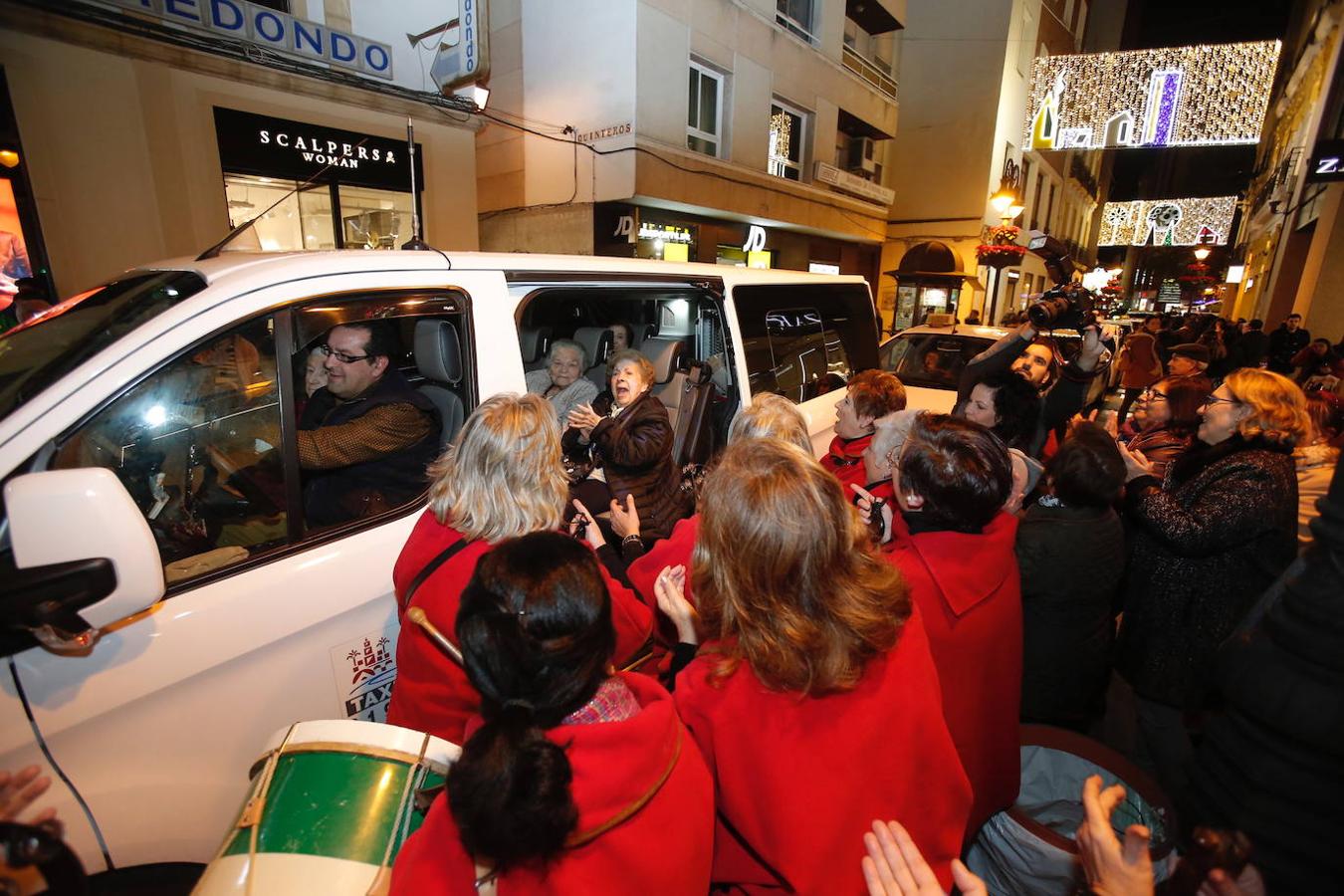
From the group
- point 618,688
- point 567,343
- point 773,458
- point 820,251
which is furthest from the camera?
point 820,251

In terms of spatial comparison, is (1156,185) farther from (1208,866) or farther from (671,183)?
(1208,866)

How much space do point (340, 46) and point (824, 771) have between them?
10.8 m

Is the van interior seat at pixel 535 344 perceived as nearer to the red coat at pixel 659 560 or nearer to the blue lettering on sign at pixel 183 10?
the red coat at pixel 659 560

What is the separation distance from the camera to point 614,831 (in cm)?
102

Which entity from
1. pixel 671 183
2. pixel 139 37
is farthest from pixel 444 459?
pixel 671 183

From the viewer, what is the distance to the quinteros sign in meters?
7.01

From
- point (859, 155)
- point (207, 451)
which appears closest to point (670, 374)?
point (207, 451)

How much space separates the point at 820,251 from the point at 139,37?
14714 millimetres

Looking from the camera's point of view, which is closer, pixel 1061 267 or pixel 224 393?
pixel 224 393

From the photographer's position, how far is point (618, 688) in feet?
3.93

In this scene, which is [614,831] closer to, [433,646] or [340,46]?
[433,646]

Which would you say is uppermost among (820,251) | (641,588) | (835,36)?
(835,36)

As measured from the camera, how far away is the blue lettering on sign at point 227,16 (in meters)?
7.21

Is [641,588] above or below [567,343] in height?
below
